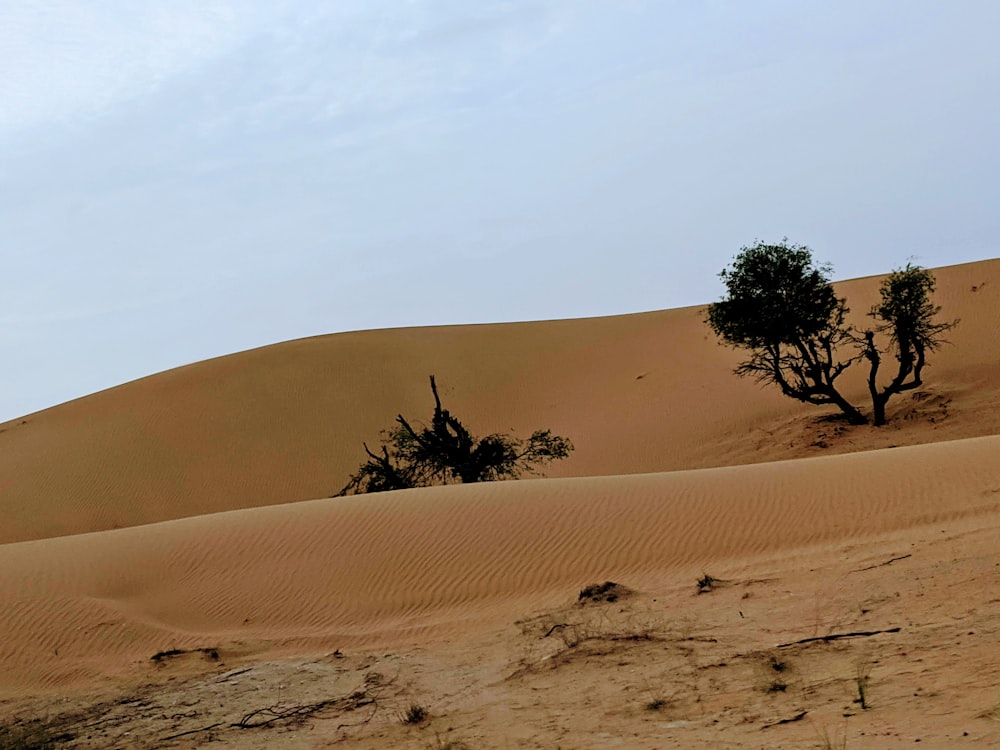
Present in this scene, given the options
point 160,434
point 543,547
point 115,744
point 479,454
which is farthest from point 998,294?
point 115,744

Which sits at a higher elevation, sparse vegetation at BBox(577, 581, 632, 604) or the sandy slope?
the sandy slope

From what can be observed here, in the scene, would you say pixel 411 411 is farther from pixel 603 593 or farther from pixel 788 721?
pixel 788 721

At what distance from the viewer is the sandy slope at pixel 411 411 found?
97.7 feet

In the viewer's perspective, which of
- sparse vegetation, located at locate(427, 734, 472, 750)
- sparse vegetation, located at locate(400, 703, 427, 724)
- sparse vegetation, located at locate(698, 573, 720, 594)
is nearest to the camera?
sparse vegetation, located at locate(427, 734, 472, 750)

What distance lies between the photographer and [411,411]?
135 feet

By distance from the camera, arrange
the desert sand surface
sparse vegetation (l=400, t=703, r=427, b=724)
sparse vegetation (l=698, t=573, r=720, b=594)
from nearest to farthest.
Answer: the desert sand surface → sparse vegetation (l=400, t=703, r=427, b=724) → sparse vegetation (l=698, t=573, r=720, b=594)

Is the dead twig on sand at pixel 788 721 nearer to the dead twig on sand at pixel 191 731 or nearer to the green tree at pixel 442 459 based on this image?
the dead twig on sand at pixel 191 731

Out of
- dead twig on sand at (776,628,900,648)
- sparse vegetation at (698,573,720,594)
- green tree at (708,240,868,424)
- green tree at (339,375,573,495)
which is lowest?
sparse vegetation at (698,573,720,594)

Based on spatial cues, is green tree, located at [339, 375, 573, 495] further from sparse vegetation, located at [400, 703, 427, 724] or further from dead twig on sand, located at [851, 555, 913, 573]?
sparse vegetation, located at [400, 703, 427, 724]

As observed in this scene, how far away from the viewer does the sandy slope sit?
97.7 ft

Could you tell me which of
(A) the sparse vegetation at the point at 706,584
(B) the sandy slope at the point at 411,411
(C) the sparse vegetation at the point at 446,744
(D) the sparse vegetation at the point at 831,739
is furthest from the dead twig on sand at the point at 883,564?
(B) the sandy slope at the point at 411,411

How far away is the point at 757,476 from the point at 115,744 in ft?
30.8

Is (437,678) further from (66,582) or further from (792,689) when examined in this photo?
(66,582)

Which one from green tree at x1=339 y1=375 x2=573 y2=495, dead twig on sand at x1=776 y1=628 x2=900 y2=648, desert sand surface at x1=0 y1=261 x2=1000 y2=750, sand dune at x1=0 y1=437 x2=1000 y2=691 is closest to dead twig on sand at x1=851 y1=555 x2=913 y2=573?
desert sand surface at x1=0 y1=261 x2=1000 y2=750
